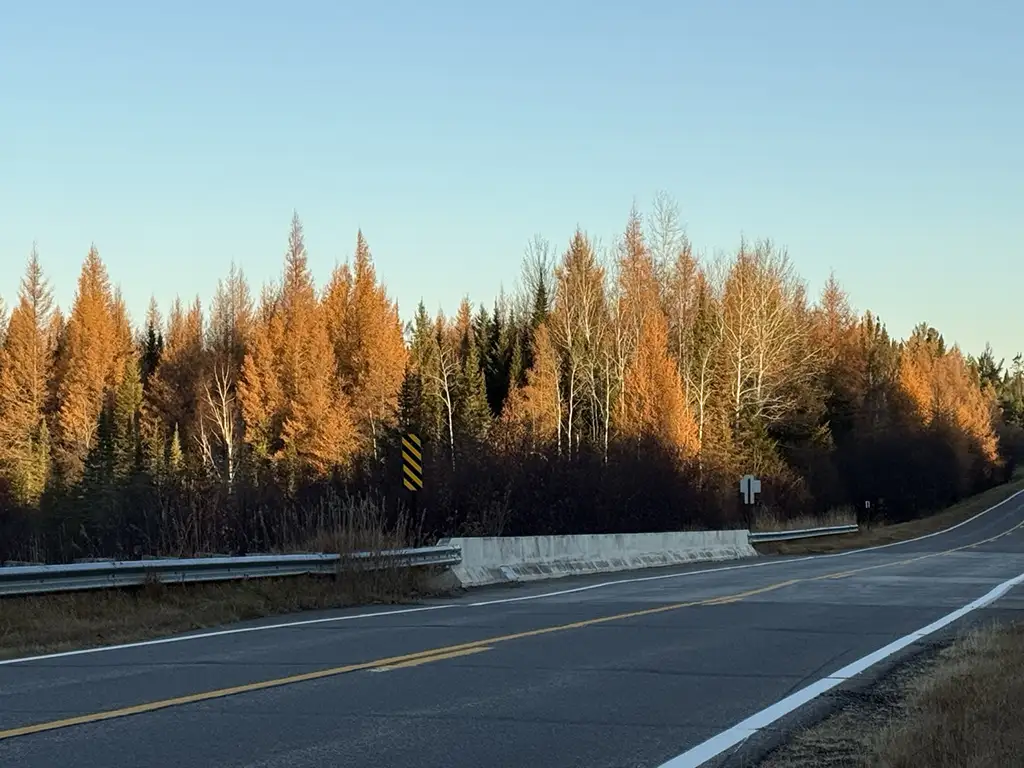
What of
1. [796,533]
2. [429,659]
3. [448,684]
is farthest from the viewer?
[796,533]

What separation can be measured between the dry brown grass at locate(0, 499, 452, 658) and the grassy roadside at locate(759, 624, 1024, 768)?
24.6 ft

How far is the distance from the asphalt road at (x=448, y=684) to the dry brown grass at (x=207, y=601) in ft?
2.69

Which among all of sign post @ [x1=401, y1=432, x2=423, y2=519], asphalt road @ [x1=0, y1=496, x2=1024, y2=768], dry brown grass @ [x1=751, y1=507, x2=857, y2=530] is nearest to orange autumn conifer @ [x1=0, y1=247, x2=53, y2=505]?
dry brown grass @ [x1=751, y1=507, x2=857, y2=530]

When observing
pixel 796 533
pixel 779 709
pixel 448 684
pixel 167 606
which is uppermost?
pixel 796 533

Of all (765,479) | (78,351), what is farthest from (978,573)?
(78,351)

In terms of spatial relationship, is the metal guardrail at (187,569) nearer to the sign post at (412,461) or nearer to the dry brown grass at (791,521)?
the sign post at (412,461)

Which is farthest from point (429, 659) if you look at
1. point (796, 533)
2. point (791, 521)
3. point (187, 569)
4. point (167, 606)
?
point (791, 521)

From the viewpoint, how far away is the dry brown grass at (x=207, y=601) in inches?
487

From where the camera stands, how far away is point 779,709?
8.41 m

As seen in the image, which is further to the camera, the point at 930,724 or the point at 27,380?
the point at 27,380

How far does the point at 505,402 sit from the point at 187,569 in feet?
183

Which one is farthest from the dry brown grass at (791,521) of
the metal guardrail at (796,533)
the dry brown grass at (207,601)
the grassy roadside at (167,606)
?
the grassy roadside at (167,606)

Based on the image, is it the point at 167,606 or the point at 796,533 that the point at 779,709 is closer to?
the point at 167,606

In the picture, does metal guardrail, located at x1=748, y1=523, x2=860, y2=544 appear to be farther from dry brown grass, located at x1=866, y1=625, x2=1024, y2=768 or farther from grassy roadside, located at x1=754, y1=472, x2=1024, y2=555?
dry brown grass, located at x1=866, y1=625, x2=1024, y2=768
